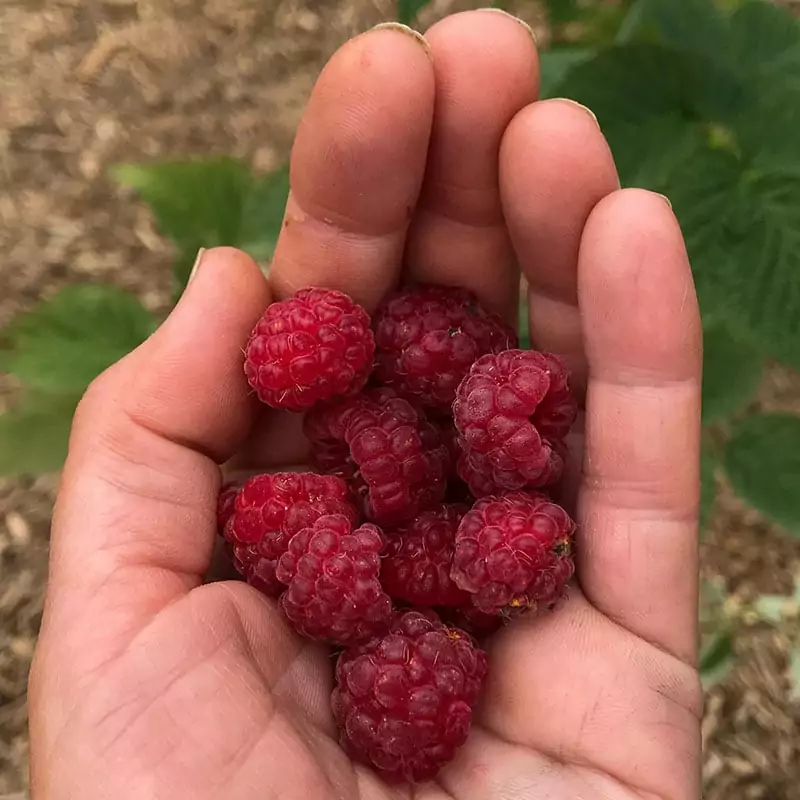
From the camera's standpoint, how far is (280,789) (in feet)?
2.50

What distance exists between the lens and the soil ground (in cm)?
170

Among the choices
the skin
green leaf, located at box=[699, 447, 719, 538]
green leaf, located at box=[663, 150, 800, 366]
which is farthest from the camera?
green leaf, located at box=[699, 447, 719, 538]

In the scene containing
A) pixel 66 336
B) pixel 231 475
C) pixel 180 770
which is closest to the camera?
pixel 180 770

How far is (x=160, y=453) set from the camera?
88 centimetres

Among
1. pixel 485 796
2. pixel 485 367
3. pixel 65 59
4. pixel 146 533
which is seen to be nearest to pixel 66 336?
pixel 146 533

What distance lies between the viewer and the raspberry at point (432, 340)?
907 mm

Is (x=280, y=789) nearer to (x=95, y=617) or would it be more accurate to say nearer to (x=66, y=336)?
(x=95, y=617)

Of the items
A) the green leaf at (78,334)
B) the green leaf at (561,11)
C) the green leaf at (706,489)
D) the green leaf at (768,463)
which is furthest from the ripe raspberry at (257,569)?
the green leaf at (561,11)

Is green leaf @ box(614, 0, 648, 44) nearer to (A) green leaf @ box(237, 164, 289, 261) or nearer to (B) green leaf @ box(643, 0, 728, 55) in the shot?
(B) green leaf @ box(643, 0, 728, 55)

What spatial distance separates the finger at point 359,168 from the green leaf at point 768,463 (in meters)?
0.49

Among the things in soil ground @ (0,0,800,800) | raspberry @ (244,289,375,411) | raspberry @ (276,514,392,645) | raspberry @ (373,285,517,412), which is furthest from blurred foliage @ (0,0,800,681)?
soil ground @ (0,0,800,800)

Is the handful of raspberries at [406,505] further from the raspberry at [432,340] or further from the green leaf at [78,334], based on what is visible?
the green leaf at [78,334]

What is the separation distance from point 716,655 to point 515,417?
65 cm

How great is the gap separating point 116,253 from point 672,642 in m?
1.19
